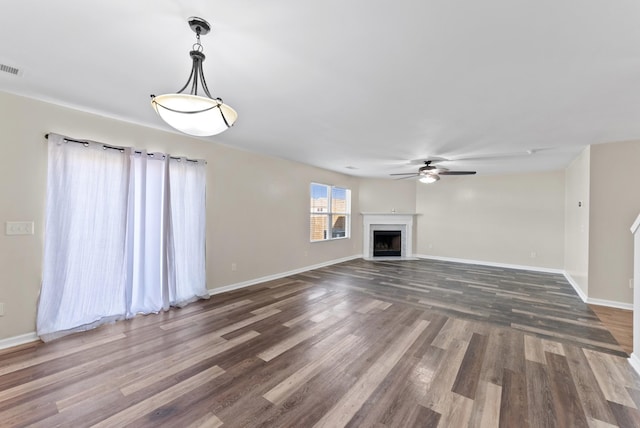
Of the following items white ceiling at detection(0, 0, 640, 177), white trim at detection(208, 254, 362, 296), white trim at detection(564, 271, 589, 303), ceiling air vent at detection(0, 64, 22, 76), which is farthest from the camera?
white trim at detection(208, 254, 362, 296)

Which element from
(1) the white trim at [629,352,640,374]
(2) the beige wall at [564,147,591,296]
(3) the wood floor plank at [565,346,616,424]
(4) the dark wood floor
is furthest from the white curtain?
(2) the beige wall at [564,147,591,296]

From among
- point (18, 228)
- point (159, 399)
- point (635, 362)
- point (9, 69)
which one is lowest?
point (159, 399)

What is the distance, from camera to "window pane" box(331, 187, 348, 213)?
7180mm

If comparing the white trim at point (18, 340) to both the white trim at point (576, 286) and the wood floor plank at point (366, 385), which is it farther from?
the white trim at point (576, 286)

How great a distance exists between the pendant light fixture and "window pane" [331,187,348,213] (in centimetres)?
552

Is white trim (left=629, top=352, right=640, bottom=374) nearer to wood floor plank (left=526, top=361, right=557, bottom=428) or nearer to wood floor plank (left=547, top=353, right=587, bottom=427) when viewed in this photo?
wood floor plank (left=547, top=353, right=587, bottom=427)

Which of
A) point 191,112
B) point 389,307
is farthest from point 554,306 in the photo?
point 191,112

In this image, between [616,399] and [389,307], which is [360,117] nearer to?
[389,307]

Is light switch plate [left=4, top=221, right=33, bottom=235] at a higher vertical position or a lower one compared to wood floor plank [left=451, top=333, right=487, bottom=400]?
higher

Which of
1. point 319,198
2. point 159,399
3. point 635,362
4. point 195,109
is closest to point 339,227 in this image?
point 319,198

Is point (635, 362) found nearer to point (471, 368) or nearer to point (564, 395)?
point (564, 395)

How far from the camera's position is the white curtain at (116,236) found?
2.79 metres

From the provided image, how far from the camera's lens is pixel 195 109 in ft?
5.04

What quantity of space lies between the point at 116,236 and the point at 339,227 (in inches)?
207
